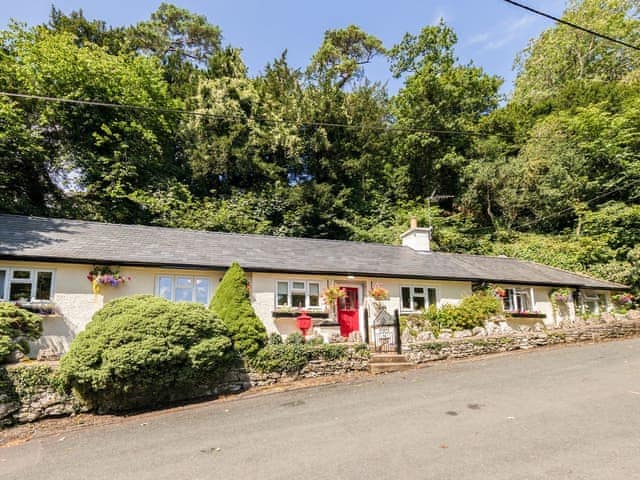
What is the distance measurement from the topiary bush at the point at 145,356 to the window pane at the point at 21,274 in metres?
3.10

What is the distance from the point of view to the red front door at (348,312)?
14477 mm

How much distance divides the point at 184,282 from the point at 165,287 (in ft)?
1.96

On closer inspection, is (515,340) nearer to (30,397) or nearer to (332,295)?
(332,295)

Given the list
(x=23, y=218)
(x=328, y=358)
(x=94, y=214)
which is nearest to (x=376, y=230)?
(x=328, y=358)

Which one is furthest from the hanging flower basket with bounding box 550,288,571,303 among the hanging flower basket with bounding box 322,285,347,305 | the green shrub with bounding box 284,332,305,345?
the green shrub with bounding box 284,332,305,345

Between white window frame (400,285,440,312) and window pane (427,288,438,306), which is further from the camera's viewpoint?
window pane (427,288,438,306)

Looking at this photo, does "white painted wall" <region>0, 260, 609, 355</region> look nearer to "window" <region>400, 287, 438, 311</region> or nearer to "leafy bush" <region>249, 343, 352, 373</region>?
"window" <region>400, 287, 438, 311</region>

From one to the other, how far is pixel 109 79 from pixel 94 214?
8.02m

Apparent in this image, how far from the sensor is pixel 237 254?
46.2ft

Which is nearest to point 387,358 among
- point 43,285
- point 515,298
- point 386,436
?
point 386,436

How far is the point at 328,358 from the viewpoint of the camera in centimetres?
1127

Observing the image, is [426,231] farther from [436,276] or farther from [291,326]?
[291,326]

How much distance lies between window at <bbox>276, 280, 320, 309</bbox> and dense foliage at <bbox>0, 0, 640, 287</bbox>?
9362 mm

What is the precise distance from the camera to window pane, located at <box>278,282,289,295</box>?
13641 mm
